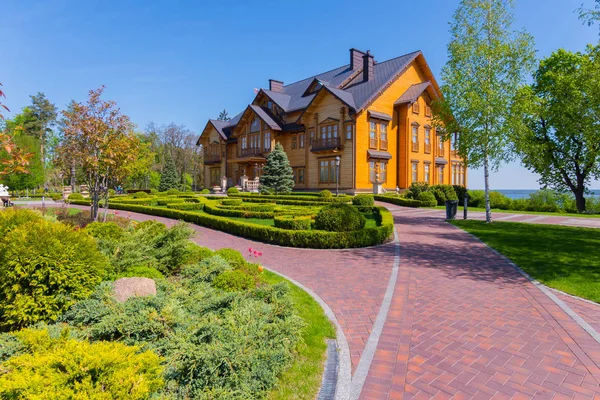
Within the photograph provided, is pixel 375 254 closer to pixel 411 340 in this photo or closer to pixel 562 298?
pixel 562 298

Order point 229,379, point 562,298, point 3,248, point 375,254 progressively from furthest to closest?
point 375,254
point 562,298
point 3,248
point 229,379

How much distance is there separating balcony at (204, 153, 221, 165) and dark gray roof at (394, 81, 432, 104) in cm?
2571

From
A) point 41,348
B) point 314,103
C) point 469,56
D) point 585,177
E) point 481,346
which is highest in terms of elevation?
point 314,103

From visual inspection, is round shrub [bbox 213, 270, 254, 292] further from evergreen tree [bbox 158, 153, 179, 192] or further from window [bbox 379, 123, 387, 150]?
evergreen tree [bbox 158, 153, 179, 192]

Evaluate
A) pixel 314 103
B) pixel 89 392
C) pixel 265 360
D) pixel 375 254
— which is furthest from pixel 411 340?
pixel 314 103

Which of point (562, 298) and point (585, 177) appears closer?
point (562, 298)

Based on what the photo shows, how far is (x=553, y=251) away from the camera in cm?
1012

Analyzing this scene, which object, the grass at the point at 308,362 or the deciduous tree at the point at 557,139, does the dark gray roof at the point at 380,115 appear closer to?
the deciduous tree at the point at 557,139

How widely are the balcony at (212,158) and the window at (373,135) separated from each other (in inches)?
929

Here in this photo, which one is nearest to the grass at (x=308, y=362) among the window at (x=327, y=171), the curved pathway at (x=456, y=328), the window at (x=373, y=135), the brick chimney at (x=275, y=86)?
the curved pathway at (x=456, y=328)

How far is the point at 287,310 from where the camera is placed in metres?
4.44

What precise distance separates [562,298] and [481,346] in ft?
10.5

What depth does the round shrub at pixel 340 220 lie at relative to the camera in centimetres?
1155

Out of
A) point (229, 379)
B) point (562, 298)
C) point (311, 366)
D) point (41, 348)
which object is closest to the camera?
point (41, 348)
